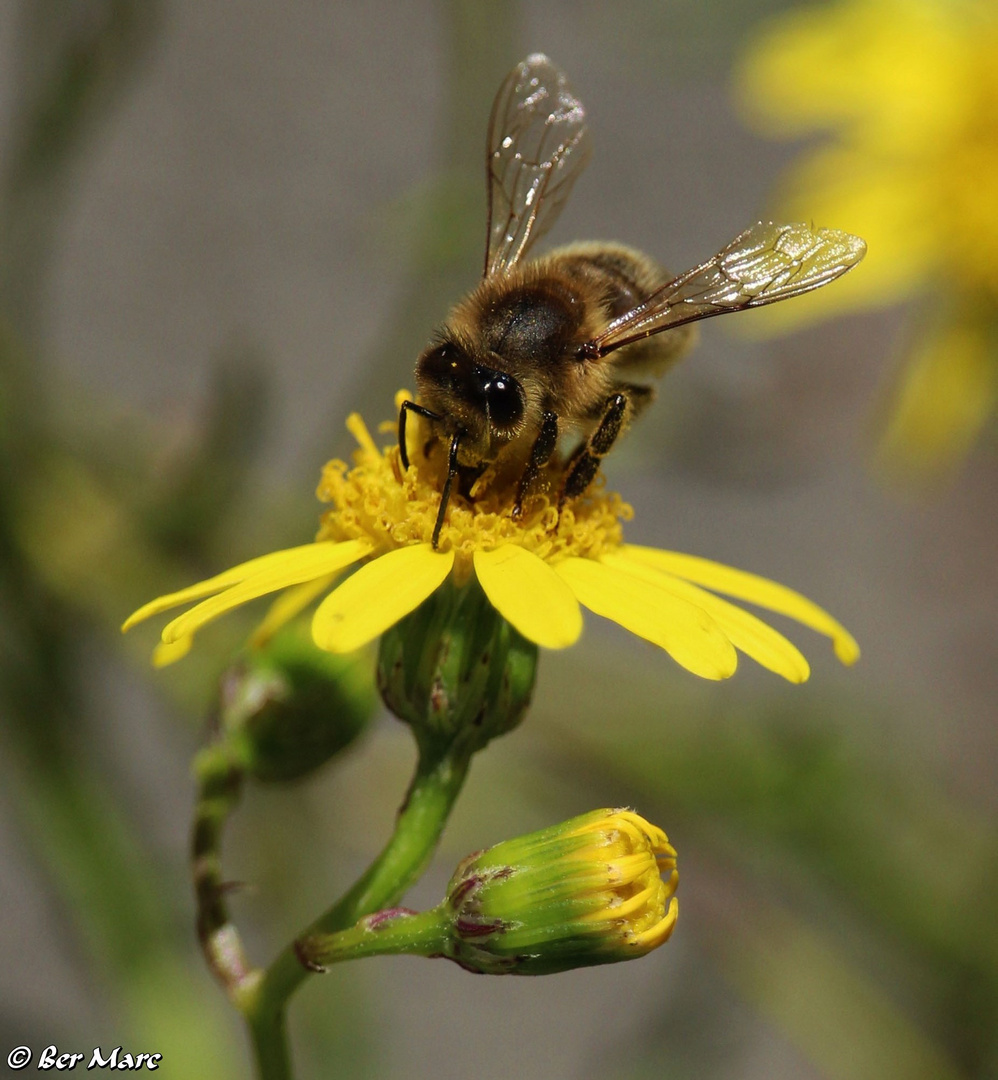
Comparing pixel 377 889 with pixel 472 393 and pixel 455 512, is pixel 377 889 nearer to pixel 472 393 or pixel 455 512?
pixel 455 512

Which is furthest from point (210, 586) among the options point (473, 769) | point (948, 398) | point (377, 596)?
point (948, 398)

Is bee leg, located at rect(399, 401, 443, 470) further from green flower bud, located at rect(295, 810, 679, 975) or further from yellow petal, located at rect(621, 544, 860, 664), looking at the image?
green flower bud, located at rect(295, 810, 679, 975)

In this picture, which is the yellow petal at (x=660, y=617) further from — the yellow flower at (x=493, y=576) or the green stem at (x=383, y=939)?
the green stem at (x=383, y=939)

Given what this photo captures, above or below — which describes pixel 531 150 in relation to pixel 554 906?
above

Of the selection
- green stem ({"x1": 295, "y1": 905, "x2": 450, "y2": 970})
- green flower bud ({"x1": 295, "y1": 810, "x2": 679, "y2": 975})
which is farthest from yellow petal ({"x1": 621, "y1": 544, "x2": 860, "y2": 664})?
green stem ({"x1": 295, "y1": 905, "x2": 450, "y2": 970})

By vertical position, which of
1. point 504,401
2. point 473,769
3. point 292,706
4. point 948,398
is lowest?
point 473,769
